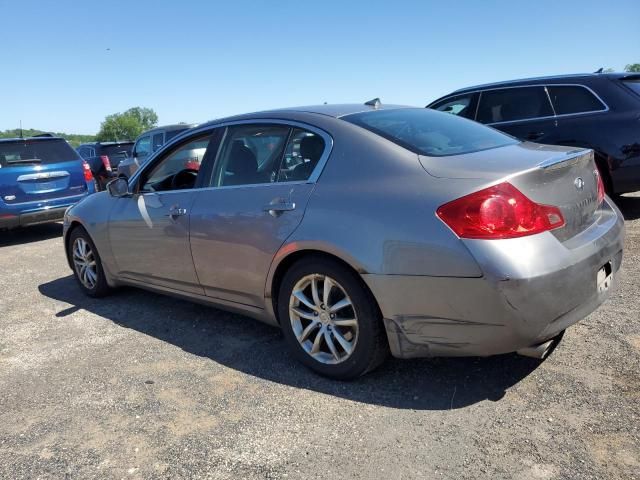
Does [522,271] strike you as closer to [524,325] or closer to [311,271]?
[524,325]

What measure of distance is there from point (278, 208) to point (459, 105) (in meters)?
5.06

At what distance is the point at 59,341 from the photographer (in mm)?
4176

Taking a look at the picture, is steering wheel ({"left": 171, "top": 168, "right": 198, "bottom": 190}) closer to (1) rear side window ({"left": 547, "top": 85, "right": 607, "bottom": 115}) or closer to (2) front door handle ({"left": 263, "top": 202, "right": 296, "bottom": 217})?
(2) front door handle ({"left": 263, "top": 202, "right": 296, "bottom": 217})

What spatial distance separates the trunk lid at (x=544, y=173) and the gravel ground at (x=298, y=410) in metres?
0.87

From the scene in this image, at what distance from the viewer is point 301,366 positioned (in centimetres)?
339

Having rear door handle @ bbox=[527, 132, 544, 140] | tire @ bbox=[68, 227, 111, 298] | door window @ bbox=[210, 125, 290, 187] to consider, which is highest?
door window @ bbox=[210, 125, 290, 187]

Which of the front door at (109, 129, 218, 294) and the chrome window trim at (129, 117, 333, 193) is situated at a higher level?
the chrome window trim at (129, 117, 333, 193)

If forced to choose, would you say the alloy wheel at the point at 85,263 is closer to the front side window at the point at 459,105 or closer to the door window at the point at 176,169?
the door window at the point at 176,169

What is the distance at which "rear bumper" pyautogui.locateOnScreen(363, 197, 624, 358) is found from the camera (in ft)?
8.02

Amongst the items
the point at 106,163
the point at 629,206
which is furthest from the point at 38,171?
the point at 629,206

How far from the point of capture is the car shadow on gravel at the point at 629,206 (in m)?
6.51

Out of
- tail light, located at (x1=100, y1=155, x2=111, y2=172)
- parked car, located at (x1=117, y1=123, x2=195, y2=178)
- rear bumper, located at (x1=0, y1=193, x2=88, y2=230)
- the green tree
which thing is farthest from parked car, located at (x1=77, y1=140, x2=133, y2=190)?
the green tree

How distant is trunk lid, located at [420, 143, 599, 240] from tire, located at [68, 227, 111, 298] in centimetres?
345

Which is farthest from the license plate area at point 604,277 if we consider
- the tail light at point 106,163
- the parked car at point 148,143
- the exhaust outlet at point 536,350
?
the tail light at point 106,163
